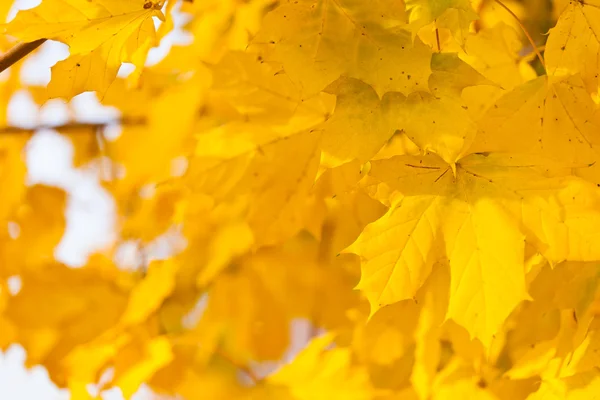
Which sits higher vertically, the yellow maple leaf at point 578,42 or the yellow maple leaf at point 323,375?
the yellow maple leaf at point 578,42

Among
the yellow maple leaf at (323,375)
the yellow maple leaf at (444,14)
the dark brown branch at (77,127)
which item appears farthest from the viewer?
the dark brown branch at (77,127)

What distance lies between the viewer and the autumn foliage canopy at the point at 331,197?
51 cm

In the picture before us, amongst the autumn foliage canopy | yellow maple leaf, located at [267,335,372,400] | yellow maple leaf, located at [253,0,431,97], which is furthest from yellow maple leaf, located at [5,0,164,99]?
yellow maple leaf, located at [267,335,372,400]

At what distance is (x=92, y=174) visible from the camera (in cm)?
131

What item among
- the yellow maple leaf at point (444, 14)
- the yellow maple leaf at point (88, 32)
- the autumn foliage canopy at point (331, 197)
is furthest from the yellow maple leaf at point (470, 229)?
the yellow maple leaf at point (88, 32)

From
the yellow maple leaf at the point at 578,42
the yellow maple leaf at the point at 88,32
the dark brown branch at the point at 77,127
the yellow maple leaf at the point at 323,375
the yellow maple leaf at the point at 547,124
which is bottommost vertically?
the yellow maple leaf at the point at 323,375

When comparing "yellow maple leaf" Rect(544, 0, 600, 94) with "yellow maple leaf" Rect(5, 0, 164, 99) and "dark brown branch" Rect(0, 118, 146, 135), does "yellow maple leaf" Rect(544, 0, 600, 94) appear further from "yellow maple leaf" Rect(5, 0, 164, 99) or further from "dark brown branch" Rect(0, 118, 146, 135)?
"dark brown branch" Rect(0, 118, 146, 135)

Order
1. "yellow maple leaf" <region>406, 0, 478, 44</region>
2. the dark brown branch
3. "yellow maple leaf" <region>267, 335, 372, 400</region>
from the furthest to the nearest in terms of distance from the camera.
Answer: the dark brown branch → "yellow maple leaf" <region>267, 335, 372, 400</region> → "yellow maple leaf" <region>406, 0, 478, 44</region>

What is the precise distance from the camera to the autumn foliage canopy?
20.1 inches

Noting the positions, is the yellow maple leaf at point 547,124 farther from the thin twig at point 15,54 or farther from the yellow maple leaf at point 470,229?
the thin twig at point 15,54

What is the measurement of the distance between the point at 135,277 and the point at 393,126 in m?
0.80

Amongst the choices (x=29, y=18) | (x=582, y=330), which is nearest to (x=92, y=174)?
(x=29, y=18)

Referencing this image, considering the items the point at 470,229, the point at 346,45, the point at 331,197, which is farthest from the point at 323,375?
the point at 346,45

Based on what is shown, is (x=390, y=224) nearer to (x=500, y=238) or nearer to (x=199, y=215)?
(x=500, y=238)
